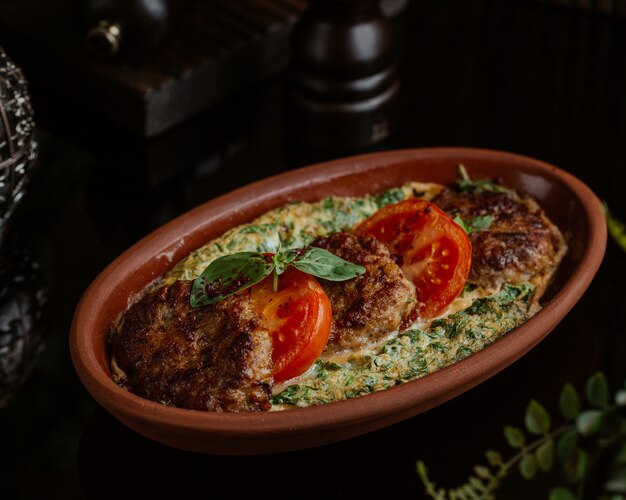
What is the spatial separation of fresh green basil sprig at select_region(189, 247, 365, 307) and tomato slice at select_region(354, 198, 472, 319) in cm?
21

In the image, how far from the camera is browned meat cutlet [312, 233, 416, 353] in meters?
2.65

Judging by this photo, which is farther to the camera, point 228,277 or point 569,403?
point 228,277

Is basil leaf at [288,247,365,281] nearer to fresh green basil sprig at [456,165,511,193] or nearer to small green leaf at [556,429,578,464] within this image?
fresh green basil sprig at [456,165,511,193]

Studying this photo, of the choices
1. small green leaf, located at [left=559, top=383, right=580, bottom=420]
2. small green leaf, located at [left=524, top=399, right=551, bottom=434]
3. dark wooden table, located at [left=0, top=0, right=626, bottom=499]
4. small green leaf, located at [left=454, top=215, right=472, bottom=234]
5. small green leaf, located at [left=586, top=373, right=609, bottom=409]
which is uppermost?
small green leaf, located at [left=586, top=373, right=609, bottom=409]

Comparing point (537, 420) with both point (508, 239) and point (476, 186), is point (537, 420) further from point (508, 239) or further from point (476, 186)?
point (476, 186)

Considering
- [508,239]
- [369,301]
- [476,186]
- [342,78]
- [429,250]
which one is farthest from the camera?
[342,78]

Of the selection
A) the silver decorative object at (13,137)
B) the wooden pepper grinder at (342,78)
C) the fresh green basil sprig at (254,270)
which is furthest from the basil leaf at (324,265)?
the wooden pepper grinder at (342,78)

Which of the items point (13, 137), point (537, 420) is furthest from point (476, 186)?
point (537, 420)

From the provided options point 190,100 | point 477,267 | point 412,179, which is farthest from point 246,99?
point 477,267

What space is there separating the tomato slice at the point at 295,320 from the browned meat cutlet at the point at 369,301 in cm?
7

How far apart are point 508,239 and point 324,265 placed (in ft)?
1.98

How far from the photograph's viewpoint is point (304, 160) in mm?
3943

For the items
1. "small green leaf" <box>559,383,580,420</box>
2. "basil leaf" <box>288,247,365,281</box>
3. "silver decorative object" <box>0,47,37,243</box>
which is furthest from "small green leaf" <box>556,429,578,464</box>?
"silver decorative object" <box>0,47,37,243</box>

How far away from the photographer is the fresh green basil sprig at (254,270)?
8.56ft
